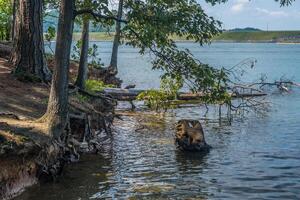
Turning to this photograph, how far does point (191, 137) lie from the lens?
772 inches

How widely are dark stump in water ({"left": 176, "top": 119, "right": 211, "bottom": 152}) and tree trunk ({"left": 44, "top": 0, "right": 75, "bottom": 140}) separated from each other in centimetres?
629

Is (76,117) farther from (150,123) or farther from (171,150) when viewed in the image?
(150,123)

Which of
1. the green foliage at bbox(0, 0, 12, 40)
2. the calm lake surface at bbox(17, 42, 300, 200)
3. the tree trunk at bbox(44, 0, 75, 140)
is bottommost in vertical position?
the calm lake surface at bbox(17, 42, 300, 200)

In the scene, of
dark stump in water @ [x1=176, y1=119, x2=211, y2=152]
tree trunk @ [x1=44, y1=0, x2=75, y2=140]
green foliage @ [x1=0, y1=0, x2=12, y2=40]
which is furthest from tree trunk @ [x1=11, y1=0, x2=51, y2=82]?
green foliage @ [x1=0, y1=0, x2=12, y2=40]

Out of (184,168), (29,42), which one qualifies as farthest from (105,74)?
(184,168)

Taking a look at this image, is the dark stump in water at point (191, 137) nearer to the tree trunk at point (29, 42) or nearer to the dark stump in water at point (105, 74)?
the tree trunk at point (29, 42)

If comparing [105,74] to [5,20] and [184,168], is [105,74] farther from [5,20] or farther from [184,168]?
[184,168]

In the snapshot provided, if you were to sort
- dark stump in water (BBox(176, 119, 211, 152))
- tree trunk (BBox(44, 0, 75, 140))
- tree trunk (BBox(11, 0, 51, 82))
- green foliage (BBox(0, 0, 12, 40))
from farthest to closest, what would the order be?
green foliage (BBox(0, 0, 12, 40)) → tree trunk (BBox(11, 0, 51, 82)) → dark stump in water (BBox(176, 119, 211, 152)) → tree trunk (BBox(44, 0, 75, 140))

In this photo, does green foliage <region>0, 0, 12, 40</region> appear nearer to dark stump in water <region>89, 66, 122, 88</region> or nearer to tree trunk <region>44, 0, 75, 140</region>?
dark stump in water <region>89, 66, 122, 88</region>

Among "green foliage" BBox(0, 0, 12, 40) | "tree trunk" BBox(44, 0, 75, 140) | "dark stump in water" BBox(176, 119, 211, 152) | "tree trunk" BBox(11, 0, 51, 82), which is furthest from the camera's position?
"green foliage" BBox(0, 0, 12, 40)

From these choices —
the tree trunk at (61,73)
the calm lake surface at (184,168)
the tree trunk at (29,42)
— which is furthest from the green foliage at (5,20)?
the tree trunk at (61,73)

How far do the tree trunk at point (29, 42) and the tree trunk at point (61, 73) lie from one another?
6378mm

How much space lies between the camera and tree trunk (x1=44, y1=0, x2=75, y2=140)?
14.0 m

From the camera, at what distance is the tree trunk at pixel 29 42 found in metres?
20.4
